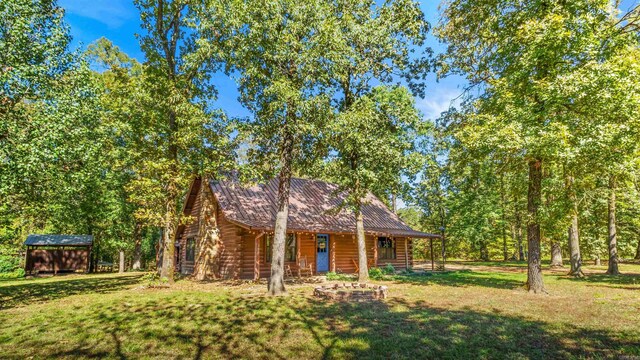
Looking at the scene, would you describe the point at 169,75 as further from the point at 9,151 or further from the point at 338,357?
the point at 338,357

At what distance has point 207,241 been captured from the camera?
17609 millimetres

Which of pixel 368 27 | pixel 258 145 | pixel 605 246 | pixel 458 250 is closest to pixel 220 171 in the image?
pixel 258 145

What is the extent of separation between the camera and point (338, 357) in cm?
512

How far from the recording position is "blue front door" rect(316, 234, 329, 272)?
1945 cm

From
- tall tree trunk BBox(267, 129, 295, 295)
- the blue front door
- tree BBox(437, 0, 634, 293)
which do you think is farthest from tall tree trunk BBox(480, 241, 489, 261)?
tall tree trunk BBox(267, 129, 295, 295)

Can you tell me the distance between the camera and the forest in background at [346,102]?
939 centimetres

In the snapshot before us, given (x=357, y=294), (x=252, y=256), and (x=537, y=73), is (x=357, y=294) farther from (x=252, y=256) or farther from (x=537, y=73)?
(x=537, y=73)

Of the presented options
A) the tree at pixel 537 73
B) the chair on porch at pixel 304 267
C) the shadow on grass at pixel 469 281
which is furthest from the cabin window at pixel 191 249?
the tree at pixel 537 73

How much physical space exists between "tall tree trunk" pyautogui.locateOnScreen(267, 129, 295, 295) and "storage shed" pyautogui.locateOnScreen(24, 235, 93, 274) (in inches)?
823

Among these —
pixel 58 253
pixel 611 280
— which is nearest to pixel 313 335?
pixel 611 280

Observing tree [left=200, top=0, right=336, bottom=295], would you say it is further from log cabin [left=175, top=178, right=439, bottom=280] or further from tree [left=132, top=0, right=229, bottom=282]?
log cabin [left=175, top=178, right=439, bottom=280]

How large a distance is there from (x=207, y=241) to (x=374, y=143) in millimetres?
10561

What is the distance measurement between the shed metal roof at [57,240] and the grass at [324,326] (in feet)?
50.2

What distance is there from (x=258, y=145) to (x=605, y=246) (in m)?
34.5
